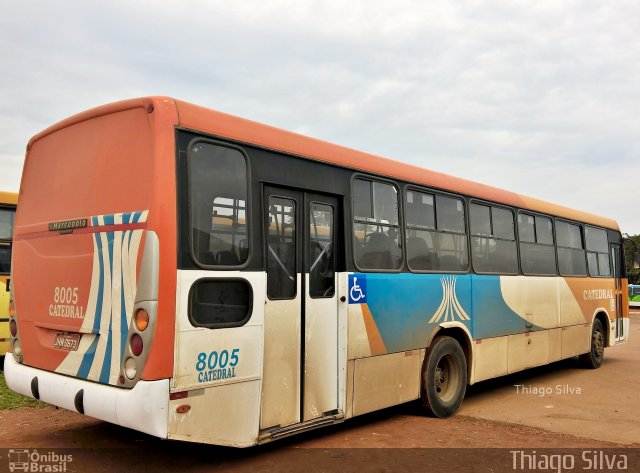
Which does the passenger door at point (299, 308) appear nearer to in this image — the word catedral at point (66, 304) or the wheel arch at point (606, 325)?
the word catedral at point (66, 304)

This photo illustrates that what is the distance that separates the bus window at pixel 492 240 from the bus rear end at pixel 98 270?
16.4ft

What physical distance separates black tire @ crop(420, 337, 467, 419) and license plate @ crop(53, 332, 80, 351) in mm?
4011

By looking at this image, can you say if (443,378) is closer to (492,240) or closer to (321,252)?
(492,240)

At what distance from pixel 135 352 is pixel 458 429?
13.3ft

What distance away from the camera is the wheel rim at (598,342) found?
12.2m

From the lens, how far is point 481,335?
8305 millimetres

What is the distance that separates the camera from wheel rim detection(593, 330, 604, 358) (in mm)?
12164

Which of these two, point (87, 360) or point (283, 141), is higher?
point (283, 141)

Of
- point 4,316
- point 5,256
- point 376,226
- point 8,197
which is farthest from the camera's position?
point 8,197

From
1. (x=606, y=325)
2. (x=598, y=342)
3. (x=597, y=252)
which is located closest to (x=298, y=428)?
(x=598, y=342)

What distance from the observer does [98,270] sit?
4.90m

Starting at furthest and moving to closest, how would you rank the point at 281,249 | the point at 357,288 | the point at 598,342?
the point at 598,342 → the point at 357,288 → the point at 281,249

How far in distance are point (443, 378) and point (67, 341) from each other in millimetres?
4664

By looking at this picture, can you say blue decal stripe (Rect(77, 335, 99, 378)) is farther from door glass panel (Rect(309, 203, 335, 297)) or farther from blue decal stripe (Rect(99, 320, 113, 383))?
door glass panel (Rect(309, 203, 335, 297))
